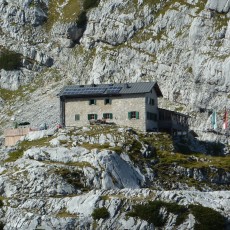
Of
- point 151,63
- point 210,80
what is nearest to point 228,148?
point 210,80

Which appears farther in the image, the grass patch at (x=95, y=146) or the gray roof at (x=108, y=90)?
the gray roof at (x=108, y=90)

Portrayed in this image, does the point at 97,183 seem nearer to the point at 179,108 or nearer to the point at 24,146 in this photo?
the point at 24,146

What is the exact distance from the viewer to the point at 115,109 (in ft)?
495

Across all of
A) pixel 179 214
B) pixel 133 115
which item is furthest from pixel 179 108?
pixel 179 214

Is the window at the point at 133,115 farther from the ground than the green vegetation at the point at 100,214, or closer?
farther from the ground

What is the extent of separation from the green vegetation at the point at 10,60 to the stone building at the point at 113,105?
4295cm

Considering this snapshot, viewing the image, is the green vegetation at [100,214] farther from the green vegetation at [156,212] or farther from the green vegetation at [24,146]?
the green vegetation at [24,146]

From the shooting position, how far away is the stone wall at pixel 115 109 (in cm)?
14888

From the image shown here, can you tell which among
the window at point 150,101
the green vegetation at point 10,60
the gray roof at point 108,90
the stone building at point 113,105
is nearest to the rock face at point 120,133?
the green vegetation at point 10,60

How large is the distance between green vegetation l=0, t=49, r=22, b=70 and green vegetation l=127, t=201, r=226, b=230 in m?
84.3

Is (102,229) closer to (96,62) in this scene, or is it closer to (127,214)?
(127,214)

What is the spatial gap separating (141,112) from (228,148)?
20.6 m

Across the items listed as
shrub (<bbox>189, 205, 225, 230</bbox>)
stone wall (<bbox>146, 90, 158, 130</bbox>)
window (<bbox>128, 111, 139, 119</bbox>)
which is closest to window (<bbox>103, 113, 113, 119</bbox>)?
window (<bbox>128, 111, 139, 119</bbox>)

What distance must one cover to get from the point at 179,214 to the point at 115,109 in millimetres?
36905
